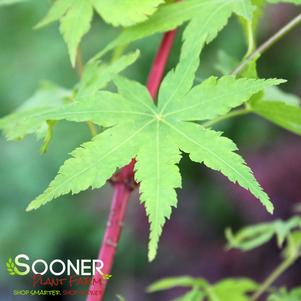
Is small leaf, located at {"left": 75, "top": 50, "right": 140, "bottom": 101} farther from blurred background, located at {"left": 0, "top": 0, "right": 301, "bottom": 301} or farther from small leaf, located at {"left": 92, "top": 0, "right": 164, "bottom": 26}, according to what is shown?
blurred background, located at {"left": 0, "top": 0, "right": 301, "bottom": 301}

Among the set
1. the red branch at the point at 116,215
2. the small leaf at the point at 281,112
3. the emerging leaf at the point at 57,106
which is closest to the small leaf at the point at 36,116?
the emerging leaf at the point at 57,106

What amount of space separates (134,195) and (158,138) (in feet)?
7.98

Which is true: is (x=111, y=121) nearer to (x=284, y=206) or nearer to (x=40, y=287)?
(x=284, y=206)

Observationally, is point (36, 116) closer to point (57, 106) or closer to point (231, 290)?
point (57, 106)

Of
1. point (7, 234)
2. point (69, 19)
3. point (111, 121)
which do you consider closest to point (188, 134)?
point (111, 121)

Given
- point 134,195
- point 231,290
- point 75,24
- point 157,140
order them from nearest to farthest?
point 157,140
point 75,24
point 231,290
point 134,195

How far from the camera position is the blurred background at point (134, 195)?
2.78 metres

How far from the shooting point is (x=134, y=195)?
Result: 318 centimetres

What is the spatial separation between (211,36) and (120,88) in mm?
132

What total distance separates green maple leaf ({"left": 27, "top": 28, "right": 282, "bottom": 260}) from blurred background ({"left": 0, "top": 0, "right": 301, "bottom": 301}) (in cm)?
188

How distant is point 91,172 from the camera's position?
0.72m

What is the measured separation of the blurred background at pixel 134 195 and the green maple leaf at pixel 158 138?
1.88 m

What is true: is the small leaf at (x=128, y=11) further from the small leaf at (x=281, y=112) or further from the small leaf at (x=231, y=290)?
the small leaf at (x=231, y=290)

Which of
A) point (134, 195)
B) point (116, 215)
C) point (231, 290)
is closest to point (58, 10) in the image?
point (116, 215)
